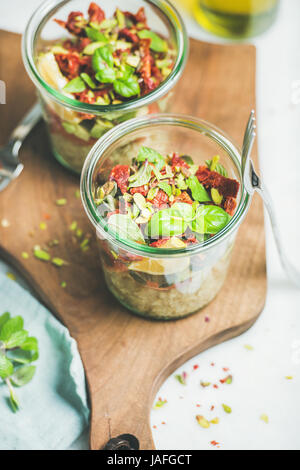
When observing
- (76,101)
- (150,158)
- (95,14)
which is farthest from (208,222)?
(95,14)

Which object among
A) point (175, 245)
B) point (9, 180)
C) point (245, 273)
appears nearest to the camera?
point (175, 245)

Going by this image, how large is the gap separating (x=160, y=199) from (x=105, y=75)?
0.33 m

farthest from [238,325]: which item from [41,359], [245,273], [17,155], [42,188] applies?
[17,155]

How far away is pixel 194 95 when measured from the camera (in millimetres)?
1559

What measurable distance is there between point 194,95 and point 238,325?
0.64 metres

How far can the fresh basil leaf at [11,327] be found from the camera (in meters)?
1.27

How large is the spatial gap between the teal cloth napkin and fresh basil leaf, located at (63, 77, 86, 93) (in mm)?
502

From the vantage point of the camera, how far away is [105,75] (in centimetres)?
126

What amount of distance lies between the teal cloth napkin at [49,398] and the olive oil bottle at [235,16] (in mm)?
1025

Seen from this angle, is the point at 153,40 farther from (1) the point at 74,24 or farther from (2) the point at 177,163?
(2) the point at 177,163

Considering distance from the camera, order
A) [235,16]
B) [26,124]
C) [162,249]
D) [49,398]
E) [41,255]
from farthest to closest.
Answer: [235,16] < [26,124] < [41,255] < [49,398] < [162,249]

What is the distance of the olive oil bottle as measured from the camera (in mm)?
1674

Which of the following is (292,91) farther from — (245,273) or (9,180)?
(9,180)
